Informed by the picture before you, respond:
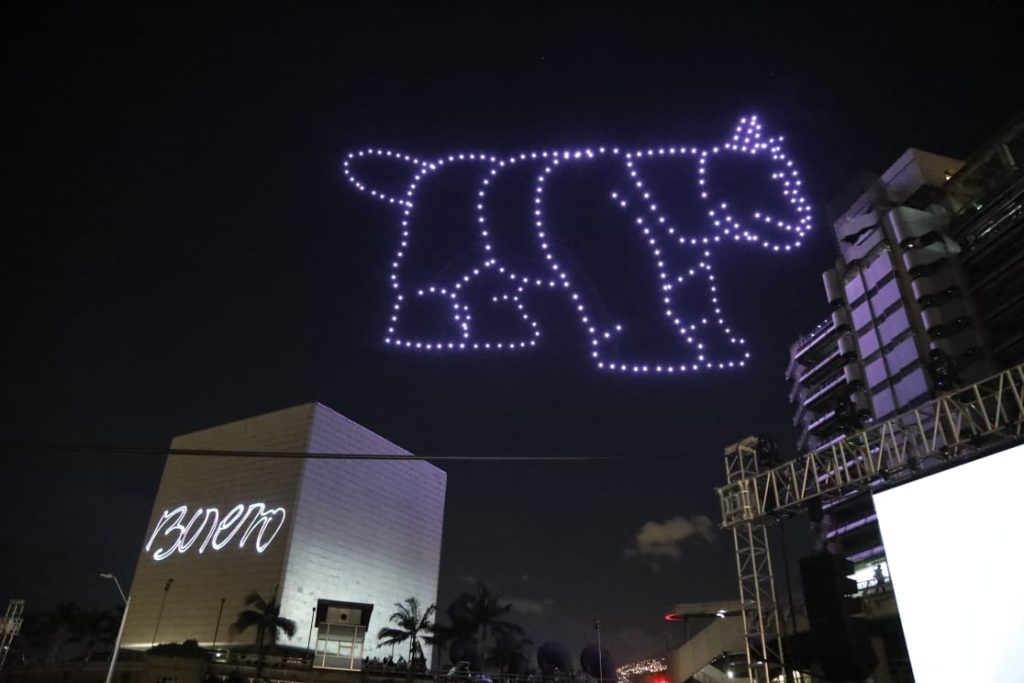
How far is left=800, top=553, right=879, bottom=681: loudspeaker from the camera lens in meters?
15.2

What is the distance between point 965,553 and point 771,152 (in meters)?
7.94

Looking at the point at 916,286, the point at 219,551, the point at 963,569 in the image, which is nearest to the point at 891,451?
the point at 963,569

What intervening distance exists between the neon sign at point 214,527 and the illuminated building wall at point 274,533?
0.09m

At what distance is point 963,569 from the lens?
11805 mm

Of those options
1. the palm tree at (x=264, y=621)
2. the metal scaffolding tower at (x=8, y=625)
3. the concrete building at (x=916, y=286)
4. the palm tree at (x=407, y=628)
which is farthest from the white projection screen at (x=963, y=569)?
the palm tree at (x=264, y=621)

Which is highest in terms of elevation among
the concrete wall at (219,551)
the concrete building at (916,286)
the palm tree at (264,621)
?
the concrete building at (916,286)

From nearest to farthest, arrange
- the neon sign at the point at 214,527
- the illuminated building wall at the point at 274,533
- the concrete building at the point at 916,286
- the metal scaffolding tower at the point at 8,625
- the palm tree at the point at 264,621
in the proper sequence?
the metal scaffolding tower at the point at 8,625 → the palm tree at the point at 264,621 → the concrete building at the point at 916,286 → the illuminated building wall at the point at 274,533 → the neon sign at the point at 214,527

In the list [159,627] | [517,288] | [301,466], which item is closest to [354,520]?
[301,466]

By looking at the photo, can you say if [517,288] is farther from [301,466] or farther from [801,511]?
[301,466]

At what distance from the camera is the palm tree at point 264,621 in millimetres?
45906

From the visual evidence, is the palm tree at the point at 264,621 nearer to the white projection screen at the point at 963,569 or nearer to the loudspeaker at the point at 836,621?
the loudspeaker at the point at 836,621

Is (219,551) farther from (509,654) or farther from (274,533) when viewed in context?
(509,654)

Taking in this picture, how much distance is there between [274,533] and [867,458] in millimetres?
44637

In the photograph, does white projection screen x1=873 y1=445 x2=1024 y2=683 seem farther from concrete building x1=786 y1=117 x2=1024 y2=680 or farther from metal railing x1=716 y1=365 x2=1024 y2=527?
concrete building x1=786 y1=117 x2=1024 y2=680
